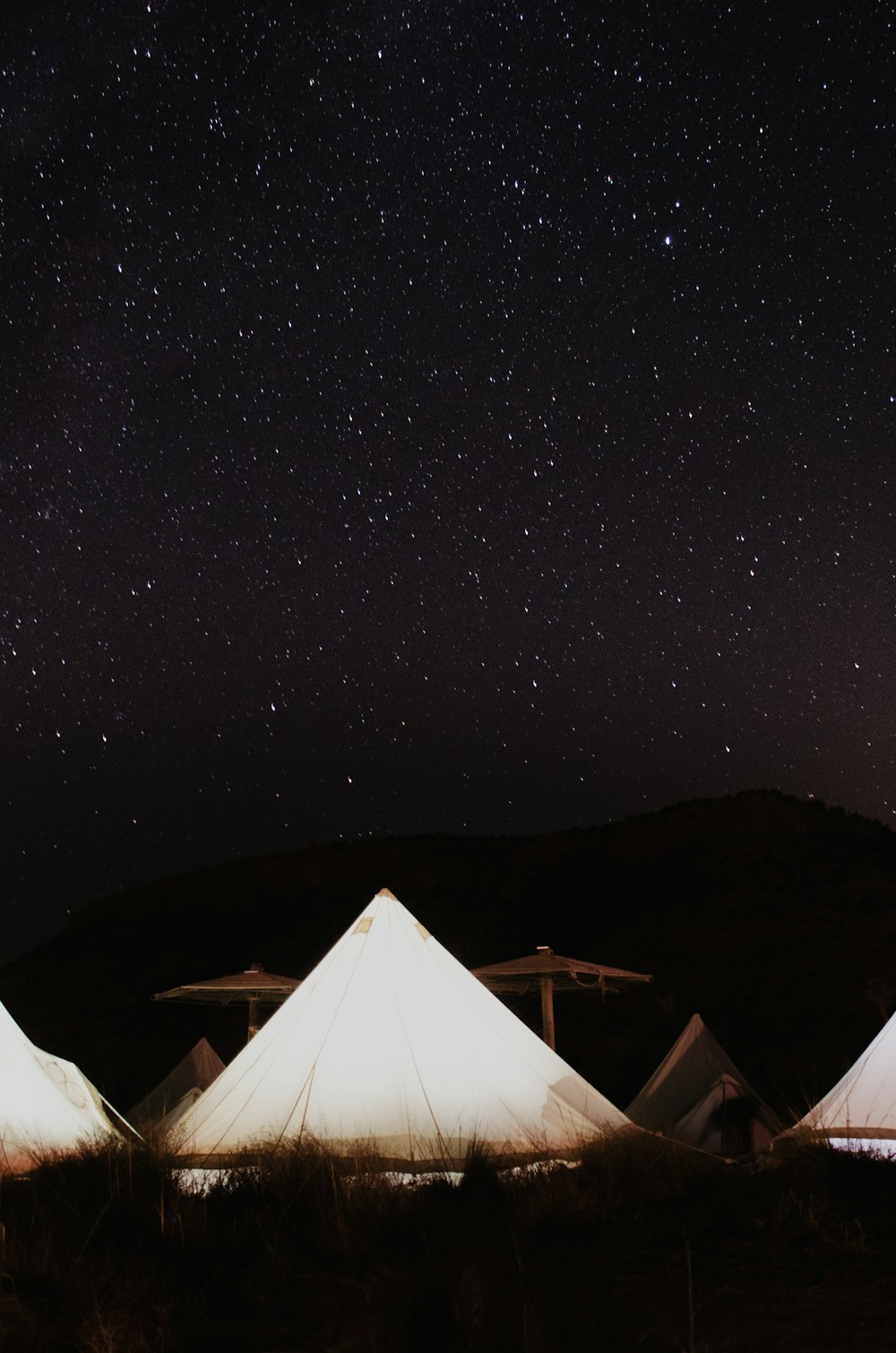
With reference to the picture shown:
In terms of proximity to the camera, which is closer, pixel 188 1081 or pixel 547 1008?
pixel 188 1081

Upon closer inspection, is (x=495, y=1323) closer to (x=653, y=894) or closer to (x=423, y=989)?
(x=423, y=989)

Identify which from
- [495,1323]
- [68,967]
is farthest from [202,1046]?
[68,967]

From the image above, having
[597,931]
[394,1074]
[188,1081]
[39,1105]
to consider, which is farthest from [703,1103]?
[597,931]

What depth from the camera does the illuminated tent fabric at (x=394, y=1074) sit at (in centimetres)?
688

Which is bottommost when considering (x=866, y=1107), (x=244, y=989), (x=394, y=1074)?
(x=866, y=1107)

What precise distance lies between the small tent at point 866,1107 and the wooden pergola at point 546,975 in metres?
4.43

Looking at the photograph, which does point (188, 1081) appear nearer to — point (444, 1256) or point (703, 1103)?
point (703, 1103)

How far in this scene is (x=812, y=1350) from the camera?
3.44 m

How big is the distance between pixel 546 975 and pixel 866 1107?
633cm

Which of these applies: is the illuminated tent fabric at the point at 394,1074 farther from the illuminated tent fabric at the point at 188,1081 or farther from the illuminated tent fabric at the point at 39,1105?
the illuminated tent fabric at the point at 188,1081

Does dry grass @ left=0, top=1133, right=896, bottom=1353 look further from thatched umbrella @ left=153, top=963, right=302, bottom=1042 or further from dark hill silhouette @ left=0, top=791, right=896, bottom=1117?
dark hill silhouette @ left=0, top=791, right=896, bottom=1117

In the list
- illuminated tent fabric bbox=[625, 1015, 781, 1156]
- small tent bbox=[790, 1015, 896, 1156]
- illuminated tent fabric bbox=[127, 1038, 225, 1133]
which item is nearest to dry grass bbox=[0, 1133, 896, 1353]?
small tent bbox=[790, 1015, 896, 1156]

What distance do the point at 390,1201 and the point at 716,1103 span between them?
6783 mm

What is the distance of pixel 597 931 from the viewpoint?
32.9 metres
